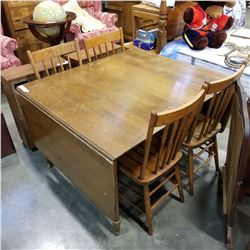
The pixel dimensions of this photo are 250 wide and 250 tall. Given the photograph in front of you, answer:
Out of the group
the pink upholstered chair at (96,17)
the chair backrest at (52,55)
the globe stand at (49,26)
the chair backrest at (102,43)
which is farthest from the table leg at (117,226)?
the pink upholstered chair at (96,17)

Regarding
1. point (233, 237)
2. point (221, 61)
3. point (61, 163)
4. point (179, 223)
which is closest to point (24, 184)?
point (61, 163)

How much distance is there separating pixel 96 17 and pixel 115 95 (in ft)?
9.02

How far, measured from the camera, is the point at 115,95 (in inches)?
60.9

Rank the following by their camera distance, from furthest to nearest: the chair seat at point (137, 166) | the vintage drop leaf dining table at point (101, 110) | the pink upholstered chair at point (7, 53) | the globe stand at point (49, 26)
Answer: the pink upholstered chair at point (7, 53) → the globe stand at point (49, 26) → the chair seat at point (137, 166) → the vintage drop leaf dining table at point (101, 110)

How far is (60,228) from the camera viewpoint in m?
1.61

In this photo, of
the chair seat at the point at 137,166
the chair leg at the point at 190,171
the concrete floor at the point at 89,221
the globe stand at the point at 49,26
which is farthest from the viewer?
the globe stand at the point at 49,26

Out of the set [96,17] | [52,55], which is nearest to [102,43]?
[52,55]

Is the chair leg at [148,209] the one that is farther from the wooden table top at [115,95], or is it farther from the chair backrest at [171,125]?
the wooden table top at [115,95]

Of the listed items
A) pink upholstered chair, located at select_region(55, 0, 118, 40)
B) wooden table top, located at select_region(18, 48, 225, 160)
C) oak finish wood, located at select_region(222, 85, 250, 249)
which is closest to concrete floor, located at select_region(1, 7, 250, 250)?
oak finish wood, located at select_region(222, 85, 250, 249)

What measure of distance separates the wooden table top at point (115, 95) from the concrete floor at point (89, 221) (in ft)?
2.33

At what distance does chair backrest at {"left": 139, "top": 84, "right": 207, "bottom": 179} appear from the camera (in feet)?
3.49

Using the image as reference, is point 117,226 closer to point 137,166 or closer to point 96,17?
point 137,166

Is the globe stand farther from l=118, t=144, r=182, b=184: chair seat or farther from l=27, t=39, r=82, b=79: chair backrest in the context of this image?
l=118, t=144, r=182, b=184: chair seat

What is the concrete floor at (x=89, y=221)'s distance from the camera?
152 cm
